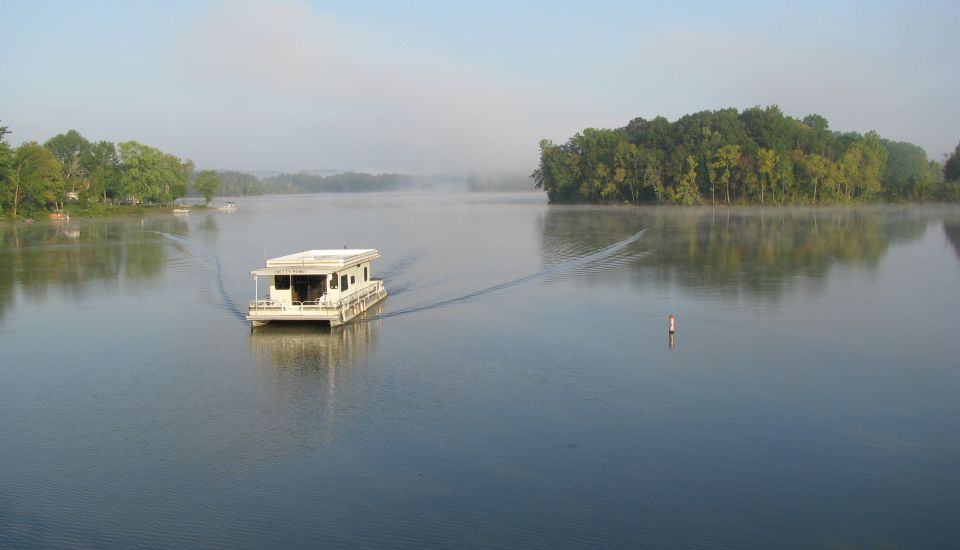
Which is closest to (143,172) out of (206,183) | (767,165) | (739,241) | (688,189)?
(206,183)

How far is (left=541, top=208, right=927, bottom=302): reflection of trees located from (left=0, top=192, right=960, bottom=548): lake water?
2.37 meters

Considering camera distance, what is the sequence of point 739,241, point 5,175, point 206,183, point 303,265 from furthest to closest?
1. point 206,183
2. point 5,175
3. point 739,241
4. point 303,265

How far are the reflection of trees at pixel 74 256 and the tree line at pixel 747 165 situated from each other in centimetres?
6161

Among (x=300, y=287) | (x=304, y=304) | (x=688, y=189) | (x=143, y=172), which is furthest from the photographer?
(x=143, y=172)

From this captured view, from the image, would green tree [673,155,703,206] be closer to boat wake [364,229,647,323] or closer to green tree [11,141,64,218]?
boat wake [364,229,647,323]

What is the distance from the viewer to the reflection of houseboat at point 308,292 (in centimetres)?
2420

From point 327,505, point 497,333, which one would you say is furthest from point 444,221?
point 327,505

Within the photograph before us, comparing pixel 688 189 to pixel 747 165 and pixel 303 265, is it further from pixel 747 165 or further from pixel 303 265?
pixel 303 265

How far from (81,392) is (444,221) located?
2606 inches

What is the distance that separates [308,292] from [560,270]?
16.5 m

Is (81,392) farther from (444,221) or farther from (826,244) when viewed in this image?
(444,221)

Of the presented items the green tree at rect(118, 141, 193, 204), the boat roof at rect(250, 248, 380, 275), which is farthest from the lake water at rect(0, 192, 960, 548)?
the green tree at rect(118, 141, 193, 204)

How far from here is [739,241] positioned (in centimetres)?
5256

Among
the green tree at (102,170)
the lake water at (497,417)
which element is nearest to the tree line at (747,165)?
the lake water at (497,417)
